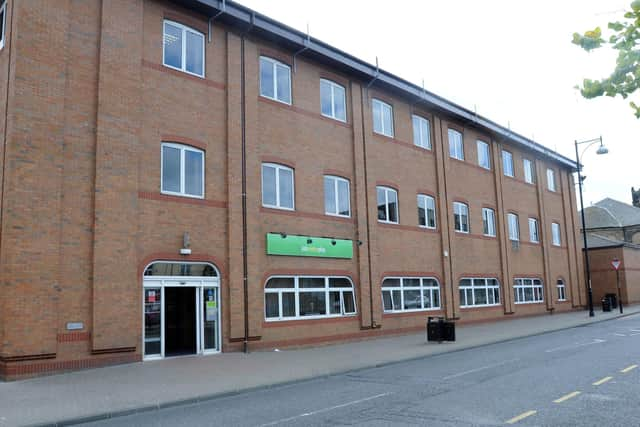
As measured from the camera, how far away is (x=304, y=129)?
19.5m

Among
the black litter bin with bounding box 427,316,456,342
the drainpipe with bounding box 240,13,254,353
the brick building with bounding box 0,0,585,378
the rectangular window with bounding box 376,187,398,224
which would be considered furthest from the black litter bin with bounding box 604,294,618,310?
the drainpipe with bounding box 240,13,254,353

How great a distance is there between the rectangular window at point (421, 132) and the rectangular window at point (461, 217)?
3.40 m

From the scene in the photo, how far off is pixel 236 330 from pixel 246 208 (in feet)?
11.9

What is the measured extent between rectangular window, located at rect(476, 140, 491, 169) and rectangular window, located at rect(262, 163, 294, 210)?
47.3ft

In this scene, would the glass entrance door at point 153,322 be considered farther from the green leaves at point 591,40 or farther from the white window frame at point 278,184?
the green leaves at point 591,40

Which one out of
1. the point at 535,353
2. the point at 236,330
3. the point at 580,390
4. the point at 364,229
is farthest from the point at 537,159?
the point at 580,390

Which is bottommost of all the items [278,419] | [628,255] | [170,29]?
[278,419]

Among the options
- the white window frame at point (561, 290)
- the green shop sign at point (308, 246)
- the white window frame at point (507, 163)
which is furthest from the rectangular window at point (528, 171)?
the green shop sign at point (308, 246)

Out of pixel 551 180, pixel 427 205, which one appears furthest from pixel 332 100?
pixel 551 180

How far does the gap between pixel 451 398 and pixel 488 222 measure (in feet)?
70.4

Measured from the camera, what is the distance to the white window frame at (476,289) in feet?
85.3

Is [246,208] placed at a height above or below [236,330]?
above

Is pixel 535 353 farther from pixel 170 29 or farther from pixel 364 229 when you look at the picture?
pixel 170 29

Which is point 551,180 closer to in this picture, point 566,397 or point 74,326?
point 566,397
